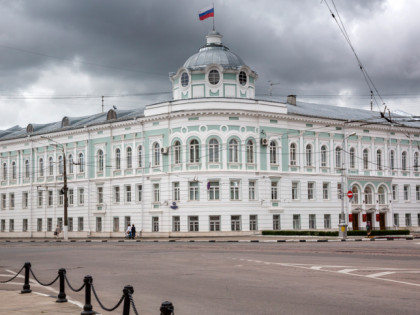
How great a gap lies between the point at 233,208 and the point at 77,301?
38.8 m

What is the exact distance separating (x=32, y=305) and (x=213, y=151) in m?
40.1

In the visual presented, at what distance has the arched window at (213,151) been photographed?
169 feet

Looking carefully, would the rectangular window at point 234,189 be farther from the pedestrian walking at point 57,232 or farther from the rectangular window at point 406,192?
the rectangular window at point 406,192

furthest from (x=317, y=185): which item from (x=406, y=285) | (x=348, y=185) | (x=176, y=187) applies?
(x=406, y=285)

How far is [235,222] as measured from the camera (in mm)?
51469

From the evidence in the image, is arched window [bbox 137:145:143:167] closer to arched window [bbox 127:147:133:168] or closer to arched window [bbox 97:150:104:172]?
arched window [bbox 127:147:133:168]

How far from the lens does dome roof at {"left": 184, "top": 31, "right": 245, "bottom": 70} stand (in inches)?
2103

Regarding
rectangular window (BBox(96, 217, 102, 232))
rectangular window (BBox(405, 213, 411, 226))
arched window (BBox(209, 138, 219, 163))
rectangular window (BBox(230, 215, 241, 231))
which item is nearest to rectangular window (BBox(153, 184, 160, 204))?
arched window (BBox(209, 138, 219, 163))

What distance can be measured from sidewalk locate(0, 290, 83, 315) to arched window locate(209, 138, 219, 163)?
1512 inches

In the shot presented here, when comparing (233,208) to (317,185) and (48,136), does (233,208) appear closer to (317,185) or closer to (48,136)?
(317,185)

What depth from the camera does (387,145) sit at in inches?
2451

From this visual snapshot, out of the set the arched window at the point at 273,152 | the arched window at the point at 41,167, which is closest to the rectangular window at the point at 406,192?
the arched window at the point at 273,152

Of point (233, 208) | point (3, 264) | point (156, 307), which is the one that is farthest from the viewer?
point (233, 208)

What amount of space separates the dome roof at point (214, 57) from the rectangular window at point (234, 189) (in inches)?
388
